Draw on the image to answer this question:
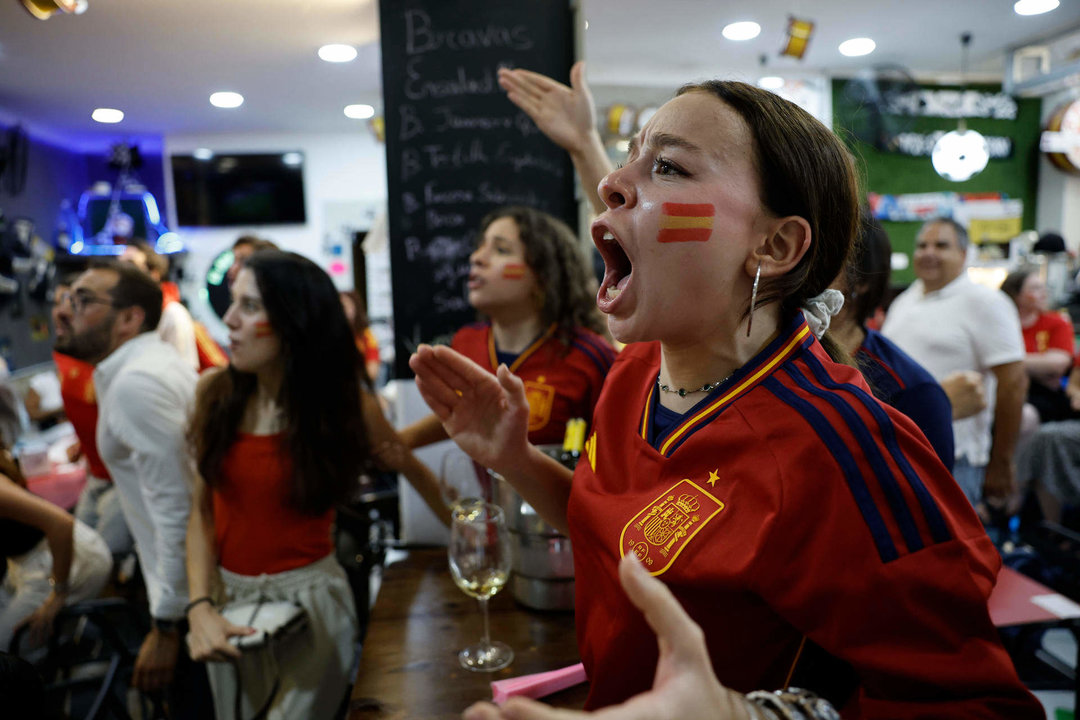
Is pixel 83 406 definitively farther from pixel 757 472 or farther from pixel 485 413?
pixel 757 472

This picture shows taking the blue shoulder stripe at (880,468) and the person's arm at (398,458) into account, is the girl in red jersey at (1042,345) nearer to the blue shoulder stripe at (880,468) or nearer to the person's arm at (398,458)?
the person's arm at (398,458)

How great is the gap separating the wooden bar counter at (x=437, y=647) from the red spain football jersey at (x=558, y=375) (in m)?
0.61

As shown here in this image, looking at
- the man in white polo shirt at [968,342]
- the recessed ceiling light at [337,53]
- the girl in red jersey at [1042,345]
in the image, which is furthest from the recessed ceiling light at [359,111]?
the girl in red jersey at [1042,345]

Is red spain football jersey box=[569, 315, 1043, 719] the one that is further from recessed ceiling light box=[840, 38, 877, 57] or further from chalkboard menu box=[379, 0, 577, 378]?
recessed ceiling light box=[840, 38, 877, 57]

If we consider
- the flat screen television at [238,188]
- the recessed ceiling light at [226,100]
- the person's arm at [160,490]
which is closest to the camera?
the person's arm at [160,490]

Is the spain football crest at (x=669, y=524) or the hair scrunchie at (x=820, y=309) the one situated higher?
the hair scrunchie at (x=820, y=309)

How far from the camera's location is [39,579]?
1.98 m

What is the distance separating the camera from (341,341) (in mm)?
2010

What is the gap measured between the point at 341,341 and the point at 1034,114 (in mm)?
7832

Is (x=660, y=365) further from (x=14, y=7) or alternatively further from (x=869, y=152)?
(x=869, y=152)

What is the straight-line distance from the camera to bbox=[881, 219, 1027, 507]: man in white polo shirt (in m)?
2.81

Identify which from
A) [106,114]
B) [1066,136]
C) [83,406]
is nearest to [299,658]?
[83,406]

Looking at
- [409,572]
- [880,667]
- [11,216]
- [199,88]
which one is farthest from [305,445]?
[11,216]

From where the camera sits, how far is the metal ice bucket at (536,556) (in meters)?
1.35
